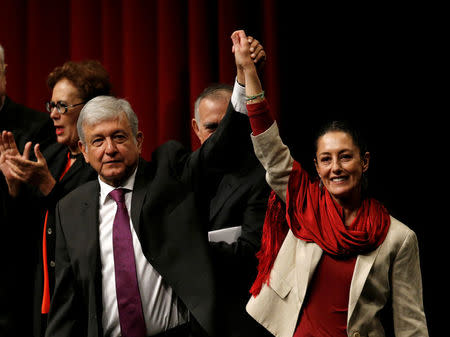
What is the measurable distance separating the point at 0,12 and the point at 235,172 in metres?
1.73

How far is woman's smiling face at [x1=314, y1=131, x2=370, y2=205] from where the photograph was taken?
1827mm

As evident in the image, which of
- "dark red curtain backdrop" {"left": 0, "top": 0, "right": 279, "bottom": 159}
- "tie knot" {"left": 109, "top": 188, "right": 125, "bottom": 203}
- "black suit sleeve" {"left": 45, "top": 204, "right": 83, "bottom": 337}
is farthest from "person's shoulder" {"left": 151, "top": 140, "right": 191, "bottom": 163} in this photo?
"dark red curtain backdrop" {"left": 0, "top": 0, "right": 279, "bottom": 159}

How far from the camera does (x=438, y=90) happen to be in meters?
2.50

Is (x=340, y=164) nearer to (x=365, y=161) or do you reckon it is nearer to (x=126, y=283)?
(x=365, y=161)

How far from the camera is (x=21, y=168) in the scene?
2.18 m

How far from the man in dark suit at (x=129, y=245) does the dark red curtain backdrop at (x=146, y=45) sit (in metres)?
0.85

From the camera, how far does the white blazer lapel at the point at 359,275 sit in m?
1.74

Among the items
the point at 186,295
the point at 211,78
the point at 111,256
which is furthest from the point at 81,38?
the point at 186,295

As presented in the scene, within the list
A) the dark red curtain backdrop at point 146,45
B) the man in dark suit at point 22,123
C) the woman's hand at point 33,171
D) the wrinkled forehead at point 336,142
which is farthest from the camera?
the dark red curtain backdrop at point 146,45

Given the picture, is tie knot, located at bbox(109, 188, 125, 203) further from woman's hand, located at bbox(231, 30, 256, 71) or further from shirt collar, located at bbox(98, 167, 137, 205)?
woman's hand, located at bbox(231, 30, 256, 71)

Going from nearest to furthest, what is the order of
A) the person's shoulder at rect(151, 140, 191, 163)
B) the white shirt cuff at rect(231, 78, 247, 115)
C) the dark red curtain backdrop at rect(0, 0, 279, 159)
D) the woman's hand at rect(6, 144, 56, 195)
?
1. the white shirt cuff at rect(231, 78, 247, 115)
2. the person's shoulder at rect(151, 140, 191, 163)
3. the woman's hand at rect(6, 144, 56, 195)
4. the dark red curtain backdrop at rect(0, 0, 279, 159)

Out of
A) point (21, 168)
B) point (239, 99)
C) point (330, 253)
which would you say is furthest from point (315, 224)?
point (21, 168)

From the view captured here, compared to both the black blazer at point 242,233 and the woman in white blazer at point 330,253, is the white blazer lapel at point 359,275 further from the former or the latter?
the black blazer at point 242,233

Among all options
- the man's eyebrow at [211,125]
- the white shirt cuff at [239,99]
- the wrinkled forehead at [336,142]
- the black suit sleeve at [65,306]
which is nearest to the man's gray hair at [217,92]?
the man's eyebrow at [211,125]
